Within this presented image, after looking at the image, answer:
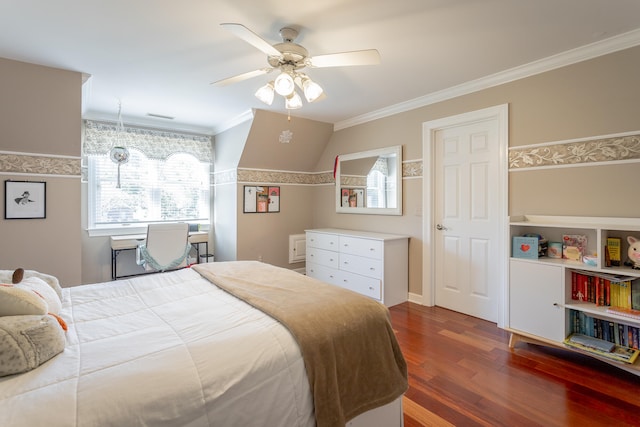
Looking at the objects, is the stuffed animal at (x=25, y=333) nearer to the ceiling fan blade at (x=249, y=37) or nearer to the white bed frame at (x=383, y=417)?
the white bed frame at (x=383, y=417)

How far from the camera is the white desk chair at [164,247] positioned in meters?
3.80

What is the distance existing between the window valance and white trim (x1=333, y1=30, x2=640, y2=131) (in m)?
2.91

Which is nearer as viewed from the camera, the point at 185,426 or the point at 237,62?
the point at 185,426

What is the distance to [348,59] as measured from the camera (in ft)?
6.61

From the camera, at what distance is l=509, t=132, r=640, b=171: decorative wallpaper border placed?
2.31m

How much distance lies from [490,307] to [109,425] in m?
3.28

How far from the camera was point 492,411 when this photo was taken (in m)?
1.82

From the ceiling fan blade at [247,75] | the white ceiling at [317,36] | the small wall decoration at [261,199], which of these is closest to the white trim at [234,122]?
the white ceiling at [317,36]

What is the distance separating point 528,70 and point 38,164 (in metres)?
4.66

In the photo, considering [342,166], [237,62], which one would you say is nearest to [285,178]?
[342,166]

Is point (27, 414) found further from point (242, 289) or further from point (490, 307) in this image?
point (490, 307)

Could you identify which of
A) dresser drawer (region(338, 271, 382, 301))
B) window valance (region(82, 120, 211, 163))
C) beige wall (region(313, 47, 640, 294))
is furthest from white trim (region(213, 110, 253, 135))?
dresser drawer (region(338, 271, 382, 301))

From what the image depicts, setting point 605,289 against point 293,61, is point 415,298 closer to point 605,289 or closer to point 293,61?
point 605,289

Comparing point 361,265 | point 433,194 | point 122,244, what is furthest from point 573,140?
point 122,244
